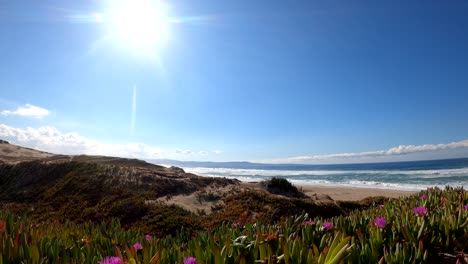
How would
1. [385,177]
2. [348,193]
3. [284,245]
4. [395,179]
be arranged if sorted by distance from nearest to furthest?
[284,245] < [348,193] < [395,179] < [385,177]

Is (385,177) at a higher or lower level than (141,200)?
lower

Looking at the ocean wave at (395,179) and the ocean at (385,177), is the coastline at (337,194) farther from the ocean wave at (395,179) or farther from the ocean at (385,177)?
the ocean wave at (395,179)

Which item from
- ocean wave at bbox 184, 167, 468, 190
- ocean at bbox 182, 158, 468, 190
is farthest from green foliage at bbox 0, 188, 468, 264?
ocean wave at bbox 184, 167, 468, 190

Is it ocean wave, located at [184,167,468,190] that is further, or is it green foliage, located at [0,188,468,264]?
ocean wave, located at [184,167,468,190]

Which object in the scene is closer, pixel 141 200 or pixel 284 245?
pixel 284 245

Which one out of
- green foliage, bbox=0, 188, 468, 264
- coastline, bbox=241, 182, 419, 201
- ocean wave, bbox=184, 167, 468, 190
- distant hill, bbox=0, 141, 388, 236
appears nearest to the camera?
green foliage, bbox=0, 188, 468, 264

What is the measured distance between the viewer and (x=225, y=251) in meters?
1.93

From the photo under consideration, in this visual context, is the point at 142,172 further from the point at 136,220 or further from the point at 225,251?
the point at 225,251

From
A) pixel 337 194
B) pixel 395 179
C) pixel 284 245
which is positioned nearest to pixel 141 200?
pixel 284 245

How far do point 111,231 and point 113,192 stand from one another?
385 inches

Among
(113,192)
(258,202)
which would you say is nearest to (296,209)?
(258,202)

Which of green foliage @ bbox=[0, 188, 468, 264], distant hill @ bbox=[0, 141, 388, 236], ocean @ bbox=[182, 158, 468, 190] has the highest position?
green foliage @ bbox=[0, 188, 468, 264]

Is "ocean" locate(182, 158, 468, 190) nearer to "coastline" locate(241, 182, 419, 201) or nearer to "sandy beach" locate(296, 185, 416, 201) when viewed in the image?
"sandy beach" locate(296, 185, 416, 201)

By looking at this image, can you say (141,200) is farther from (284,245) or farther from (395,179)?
(395,179)
